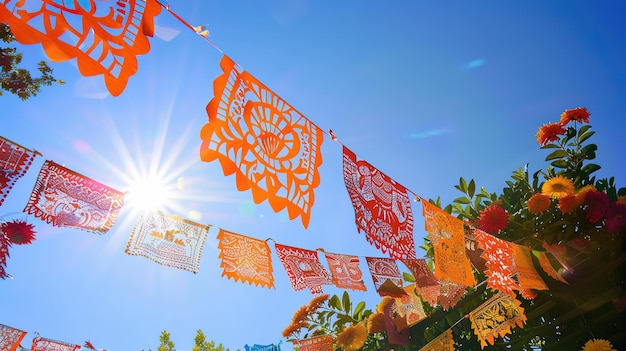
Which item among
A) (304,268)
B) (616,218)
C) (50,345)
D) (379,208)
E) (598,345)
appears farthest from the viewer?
(50,345)

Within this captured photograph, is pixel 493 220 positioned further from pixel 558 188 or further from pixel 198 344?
pixel 198 344

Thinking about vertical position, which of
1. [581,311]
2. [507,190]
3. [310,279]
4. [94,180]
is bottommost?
[581,311]

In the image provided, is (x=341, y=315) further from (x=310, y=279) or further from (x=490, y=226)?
(x=490, y=226)

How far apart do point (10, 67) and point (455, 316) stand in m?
6.75

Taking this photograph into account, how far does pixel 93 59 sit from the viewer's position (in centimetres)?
268

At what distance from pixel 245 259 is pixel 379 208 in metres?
1.57

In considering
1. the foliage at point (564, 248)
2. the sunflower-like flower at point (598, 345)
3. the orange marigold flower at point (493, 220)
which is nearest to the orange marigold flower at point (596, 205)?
the foliage at point (564, 248)

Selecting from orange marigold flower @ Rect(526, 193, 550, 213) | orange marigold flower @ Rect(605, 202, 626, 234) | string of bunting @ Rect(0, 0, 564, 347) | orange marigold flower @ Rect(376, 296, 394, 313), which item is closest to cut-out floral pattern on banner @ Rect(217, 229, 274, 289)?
string of bunting @ Rect(0, 0, 564, 347)

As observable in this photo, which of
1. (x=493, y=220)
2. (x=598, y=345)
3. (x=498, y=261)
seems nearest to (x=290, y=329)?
(x=498, y=261)

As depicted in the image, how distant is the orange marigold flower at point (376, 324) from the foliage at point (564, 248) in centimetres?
41

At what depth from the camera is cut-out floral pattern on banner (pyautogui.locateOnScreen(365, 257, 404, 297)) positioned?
5.63 m

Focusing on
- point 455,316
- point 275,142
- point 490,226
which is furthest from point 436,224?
point 275,142

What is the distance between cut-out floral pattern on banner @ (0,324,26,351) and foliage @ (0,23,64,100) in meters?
3.10

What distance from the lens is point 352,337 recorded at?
5.88 metres
